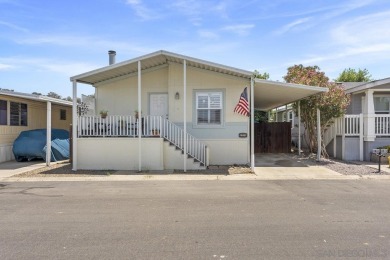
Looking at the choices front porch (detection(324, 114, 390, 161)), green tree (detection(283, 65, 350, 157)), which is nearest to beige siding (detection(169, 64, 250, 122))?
green tree (detection(283, 65, 350, 157))

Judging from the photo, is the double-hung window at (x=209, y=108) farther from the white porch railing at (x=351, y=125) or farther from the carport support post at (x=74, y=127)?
the white porch railing at (x=351, y=125)

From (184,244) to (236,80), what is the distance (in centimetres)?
962

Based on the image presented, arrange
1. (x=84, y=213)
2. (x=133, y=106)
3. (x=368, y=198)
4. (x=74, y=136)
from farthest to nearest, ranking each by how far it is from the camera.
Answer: (x=133, y=106) < (x=74, y=136) < (x=368, y=198) < (x=84, y=213)

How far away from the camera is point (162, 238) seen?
480 centimetres

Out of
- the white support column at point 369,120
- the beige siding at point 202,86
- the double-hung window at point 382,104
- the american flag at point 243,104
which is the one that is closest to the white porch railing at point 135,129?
the beige siding at point 202,86

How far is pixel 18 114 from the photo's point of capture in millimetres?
16219

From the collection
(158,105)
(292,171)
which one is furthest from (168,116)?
(292,171)

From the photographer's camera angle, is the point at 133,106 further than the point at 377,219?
Yes

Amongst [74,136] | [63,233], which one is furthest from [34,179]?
[63,233]

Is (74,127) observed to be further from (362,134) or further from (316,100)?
(362,134)

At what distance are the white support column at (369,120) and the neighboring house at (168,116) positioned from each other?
296 cm

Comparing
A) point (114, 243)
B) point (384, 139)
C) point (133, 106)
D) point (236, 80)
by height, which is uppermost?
point (236, 80)

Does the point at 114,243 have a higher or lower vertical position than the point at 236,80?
lower

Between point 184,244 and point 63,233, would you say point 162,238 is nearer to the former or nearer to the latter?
point 184,244
